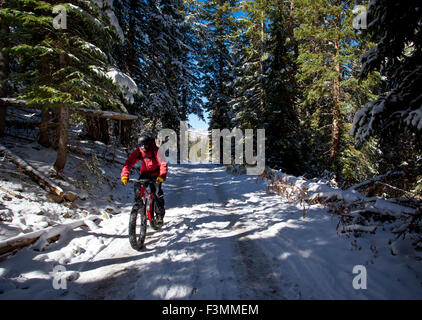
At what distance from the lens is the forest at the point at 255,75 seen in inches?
128

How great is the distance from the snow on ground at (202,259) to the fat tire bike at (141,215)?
234 mm

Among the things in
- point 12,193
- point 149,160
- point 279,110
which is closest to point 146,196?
point 149,160

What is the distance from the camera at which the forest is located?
3256 mm

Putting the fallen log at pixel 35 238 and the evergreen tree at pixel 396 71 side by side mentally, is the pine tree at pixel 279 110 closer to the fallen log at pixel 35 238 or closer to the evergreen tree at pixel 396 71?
the evergreen tree at pixel 396 71

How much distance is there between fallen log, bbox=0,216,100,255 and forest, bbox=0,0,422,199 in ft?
9.27

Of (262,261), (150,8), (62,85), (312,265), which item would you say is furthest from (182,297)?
A: (150,8)

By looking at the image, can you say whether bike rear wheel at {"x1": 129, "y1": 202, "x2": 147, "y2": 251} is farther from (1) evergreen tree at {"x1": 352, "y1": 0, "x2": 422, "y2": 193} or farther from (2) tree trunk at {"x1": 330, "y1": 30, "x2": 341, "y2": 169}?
(2) tree trunk at {"x1": 330, "y1": 30, "x2": 341, "y2": 169}

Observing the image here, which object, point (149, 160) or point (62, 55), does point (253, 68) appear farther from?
point (149, 160)

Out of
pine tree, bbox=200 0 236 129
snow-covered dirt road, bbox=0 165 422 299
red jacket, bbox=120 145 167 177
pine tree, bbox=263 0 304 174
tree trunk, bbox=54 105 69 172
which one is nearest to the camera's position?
snow-covered dirt road, bbox=0 165 422 299

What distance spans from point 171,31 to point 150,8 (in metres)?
1.82

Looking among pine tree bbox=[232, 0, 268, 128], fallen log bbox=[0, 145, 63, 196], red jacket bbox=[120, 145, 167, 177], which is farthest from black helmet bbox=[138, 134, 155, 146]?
pine tree bbox=[232, 0, 268, 128]

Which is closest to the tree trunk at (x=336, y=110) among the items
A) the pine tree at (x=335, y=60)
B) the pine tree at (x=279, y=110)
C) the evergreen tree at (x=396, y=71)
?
the pine tree at (x=335, y=60)

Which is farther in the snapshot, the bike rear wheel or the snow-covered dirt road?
the bike rear wheel
